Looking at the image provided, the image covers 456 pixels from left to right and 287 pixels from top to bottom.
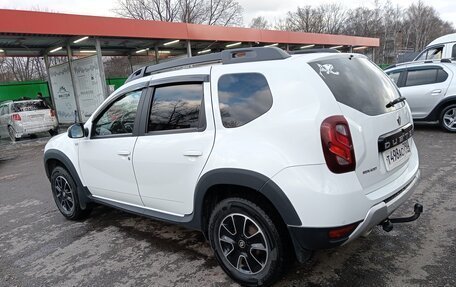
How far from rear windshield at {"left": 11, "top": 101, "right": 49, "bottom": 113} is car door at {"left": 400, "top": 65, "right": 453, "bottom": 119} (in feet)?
41.8

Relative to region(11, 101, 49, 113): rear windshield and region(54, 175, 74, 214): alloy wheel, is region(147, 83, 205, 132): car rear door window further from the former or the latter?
region(11, 101, 49, 113): rear windshield

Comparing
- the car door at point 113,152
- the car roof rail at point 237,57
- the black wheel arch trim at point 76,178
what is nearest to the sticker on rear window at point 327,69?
the car roof rail at point 237,57

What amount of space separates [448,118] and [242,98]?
7.38 meters

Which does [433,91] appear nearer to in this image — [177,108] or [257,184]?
[177,108]

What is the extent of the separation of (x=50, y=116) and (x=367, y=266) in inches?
538

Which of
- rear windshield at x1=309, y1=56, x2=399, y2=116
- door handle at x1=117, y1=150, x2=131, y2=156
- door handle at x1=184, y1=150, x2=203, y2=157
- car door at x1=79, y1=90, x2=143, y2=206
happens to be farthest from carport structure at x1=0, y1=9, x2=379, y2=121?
rear windshield at x1=309, y1=56, x2=399, y2=116

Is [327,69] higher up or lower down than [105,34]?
lower down

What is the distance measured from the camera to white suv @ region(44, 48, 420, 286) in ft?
7.55

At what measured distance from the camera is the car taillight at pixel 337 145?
2264 millimetres

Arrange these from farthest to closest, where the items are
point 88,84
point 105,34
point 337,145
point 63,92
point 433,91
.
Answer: point 63,92
point 88,84
point 105,34
point 433,91
point 337,145

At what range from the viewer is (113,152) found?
3.67m

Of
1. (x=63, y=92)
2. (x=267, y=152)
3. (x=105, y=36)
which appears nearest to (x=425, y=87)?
(x=267, y=152)

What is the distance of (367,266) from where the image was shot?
9.66ft

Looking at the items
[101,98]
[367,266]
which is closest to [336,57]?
[367,266]
